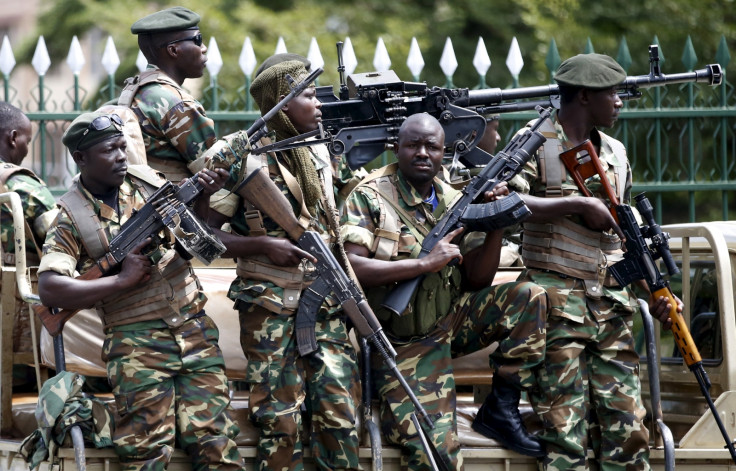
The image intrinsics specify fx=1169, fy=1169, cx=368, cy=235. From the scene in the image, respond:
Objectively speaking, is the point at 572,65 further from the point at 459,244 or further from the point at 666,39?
the point at 666,39

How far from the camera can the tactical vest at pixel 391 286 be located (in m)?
6.05

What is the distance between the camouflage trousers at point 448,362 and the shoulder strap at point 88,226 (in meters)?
1.53

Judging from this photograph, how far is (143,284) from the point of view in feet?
18.5

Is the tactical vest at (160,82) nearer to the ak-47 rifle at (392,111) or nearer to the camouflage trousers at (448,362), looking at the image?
the ak-47 rifle at (392,111)

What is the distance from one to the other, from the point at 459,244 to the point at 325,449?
130 centimetres

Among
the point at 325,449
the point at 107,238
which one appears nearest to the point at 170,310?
the point at 107,238

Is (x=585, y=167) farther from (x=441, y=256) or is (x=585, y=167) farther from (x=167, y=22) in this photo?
(x=167, y=22)

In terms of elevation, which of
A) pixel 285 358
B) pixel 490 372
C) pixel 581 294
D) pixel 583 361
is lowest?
pixel 490 372

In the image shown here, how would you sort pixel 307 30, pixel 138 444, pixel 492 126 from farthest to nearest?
1. pixel 307 30
2. pixel 492 126
3. pixel 138 444

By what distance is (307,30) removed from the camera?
1597 cm

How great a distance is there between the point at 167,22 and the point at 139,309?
1.53 metres

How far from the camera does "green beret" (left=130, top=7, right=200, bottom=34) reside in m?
6.05

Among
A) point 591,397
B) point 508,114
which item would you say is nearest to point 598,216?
point 591,397

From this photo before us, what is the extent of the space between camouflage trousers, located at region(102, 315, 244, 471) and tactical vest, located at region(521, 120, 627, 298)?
1.82 metres
